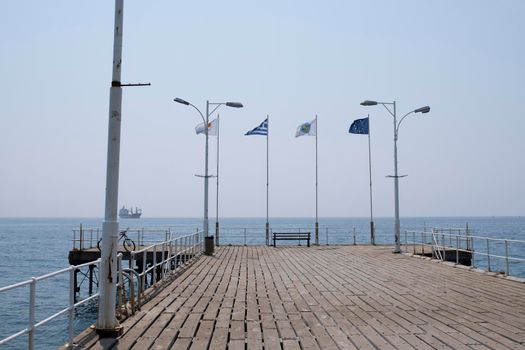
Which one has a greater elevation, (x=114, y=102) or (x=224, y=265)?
(x=114, y=102)

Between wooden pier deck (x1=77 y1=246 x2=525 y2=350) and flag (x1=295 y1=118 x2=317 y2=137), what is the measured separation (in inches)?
741

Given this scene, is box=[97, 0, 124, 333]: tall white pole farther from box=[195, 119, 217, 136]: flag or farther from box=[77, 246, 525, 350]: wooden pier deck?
box=[195, 119, 217, 136]: flag

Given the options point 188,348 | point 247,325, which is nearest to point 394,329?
point 247,325

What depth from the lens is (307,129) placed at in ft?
112

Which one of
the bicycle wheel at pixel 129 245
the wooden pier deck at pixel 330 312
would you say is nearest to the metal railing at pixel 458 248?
the wooden pier deck at pixel 330 312

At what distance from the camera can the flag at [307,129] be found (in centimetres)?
3394

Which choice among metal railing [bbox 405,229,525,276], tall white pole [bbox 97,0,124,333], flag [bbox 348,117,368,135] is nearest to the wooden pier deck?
tall white pole [bbox 97,0,124,333]

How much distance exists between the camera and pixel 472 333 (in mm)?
7406

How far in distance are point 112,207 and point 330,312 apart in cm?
434

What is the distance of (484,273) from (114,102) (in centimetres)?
1202

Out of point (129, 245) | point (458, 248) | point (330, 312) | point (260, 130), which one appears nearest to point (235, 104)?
point (260, 130)

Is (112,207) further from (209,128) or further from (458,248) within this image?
(209,128)

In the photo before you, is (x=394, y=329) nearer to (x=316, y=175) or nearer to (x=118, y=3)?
(x=118, y=3)

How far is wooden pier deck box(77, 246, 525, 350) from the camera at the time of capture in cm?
702
